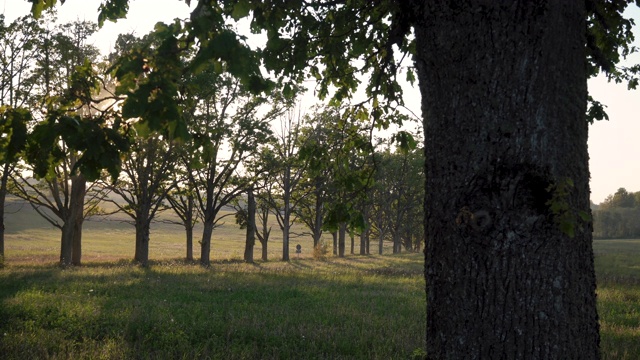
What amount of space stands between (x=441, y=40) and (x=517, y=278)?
1.32 m

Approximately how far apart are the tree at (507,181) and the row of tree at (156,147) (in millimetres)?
1424

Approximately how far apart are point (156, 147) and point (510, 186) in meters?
26.7

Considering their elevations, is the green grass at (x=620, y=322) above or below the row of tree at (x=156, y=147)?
below

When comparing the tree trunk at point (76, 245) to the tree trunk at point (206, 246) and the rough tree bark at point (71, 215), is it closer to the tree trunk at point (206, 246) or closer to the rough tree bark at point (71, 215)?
the rough tree bark at point (71, 215)

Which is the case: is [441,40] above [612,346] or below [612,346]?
above

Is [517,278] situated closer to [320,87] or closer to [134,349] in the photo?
[320,87]

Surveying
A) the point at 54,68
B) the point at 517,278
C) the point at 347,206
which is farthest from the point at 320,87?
the point at 54,68

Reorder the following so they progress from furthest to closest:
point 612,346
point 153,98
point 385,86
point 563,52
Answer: point 612,346 → point 385,86 → point 153,98 → point 563,52

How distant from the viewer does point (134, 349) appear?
6.26 m

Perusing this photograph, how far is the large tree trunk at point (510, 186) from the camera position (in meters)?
2.39

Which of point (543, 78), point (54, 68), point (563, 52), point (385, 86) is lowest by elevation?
point (543, 78)

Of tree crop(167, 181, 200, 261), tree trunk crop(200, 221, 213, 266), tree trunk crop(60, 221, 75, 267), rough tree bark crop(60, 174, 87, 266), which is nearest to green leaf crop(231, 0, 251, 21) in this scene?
rough tree bark crop(60, 174, 87, 266)

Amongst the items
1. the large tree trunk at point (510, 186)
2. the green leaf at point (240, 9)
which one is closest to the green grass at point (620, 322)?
the large tree trunk at point (510, 186)

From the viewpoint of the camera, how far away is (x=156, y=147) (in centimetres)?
2714
